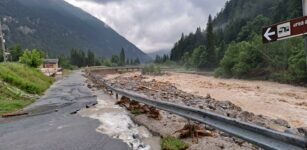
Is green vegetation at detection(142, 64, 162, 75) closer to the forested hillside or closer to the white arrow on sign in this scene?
the forested hillside

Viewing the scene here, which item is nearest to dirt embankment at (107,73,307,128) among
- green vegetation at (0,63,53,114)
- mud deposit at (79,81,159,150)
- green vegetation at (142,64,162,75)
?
mud deposit at (79,81,159,150)

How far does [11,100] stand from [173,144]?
1575 cm

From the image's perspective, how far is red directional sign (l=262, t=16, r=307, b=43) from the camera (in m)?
5.64

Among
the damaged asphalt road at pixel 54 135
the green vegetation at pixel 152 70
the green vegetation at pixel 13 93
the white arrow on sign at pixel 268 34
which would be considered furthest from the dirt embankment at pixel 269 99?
the green vegetation at pixel 152 70

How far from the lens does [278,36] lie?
6.32 m

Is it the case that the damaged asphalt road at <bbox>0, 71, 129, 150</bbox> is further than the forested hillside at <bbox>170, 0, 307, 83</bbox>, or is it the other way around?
the forested hillside at <bbox>170, 0, 307, 83</bbox>

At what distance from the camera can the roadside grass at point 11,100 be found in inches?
712

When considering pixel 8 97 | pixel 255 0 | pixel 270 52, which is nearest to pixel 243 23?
pixel 255 0

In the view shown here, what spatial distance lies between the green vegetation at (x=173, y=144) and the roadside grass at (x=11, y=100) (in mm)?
10675

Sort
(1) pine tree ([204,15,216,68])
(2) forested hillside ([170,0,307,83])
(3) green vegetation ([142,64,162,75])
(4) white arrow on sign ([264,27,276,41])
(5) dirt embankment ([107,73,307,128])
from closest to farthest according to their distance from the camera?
1. (4) white arrow on sign ([264,27,276,41])
2. (5) dirt embankment ([107,73,307,128])
3. (2) forested hillside ([170,0,307,83])
4. (3) green vegetation ([142,64,162,75])
5. (1) pine tree ([204,15,216,68])

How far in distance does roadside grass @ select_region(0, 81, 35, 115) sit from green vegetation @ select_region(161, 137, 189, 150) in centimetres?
1067

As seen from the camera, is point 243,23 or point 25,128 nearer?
point 25,128

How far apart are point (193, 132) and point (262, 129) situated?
2.90m

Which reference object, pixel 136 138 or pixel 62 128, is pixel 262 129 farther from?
pixel 62 128
